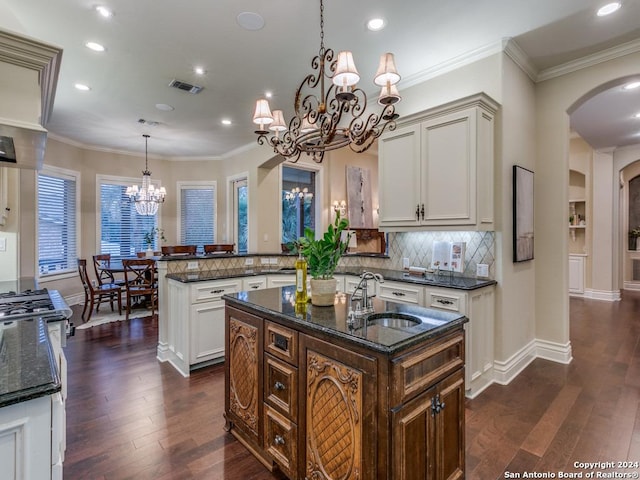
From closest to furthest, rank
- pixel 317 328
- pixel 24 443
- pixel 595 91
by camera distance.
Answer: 1. pixel 24 443
2. pixel 317 328
3. pixel 595 91

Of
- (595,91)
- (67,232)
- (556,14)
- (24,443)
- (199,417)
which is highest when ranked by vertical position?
(556,14)

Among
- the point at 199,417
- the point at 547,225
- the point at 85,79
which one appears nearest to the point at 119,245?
the point at 85,79

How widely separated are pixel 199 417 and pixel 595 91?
482 centimetres

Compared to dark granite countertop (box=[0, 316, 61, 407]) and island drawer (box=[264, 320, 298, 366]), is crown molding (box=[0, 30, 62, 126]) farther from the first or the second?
island drawer (box=[264, 320, 298, 366])

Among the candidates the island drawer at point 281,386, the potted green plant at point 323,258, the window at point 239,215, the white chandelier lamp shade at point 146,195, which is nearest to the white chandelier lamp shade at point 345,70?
the potted green plant at point 323,258

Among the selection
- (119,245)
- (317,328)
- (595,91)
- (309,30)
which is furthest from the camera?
(119,245)

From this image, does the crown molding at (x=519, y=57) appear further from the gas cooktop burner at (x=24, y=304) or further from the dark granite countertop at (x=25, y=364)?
the gas cooktop burner at (x=24, y=304)

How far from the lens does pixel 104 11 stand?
267cm

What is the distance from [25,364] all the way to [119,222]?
7.03 m

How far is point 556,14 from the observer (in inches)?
106

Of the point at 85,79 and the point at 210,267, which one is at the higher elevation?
the point at 85,79

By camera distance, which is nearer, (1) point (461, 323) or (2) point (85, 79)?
(1) point (461, 323)

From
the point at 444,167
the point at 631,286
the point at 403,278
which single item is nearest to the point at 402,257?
the point at 403,278

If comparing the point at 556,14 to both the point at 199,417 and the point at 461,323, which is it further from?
the point at 199,417
